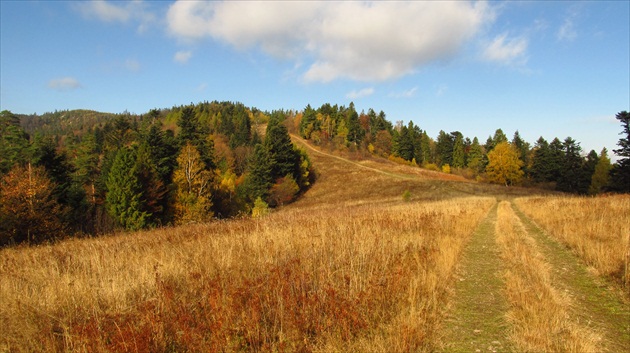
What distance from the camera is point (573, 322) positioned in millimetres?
4488

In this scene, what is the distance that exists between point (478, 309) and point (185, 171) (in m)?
38.0

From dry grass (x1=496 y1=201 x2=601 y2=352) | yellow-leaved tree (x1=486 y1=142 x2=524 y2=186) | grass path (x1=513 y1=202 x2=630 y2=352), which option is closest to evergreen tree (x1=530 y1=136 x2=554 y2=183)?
yellow-leaved tree (x1=486 y1=142 x2=524 y2=186)

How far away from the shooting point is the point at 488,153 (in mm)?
78125

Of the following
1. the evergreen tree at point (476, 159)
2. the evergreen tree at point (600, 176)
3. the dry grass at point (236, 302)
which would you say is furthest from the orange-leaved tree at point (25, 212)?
the evergreen tree at point (476, 159)

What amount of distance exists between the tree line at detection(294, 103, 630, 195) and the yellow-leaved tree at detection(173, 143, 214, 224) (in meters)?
52.2

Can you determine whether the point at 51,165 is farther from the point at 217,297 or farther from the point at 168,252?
the point at 217,297

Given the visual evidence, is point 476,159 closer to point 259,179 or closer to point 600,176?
point 600,176

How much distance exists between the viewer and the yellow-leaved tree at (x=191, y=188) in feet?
119

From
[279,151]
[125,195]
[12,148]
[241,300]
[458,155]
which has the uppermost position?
[458,155]

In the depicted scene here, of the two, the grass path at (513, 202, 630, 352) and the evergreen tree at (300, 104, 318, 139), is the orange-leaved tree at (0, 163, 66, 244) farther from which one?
the evergreen tree at (300, 104, 318, 139)

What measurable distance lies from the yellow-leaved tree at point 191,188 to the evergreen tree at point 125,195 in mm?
5058

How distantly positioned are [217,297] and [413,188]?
50.3 meters

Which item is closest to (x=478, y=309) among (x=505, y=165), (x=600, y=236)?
(x=600, y=236)

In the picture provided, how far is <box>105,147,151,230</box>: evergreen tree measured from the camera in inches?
1216
